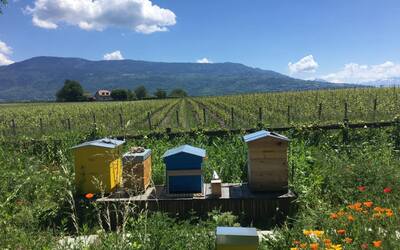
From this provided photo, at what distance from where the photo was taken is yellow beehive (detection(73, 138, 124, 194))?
6.64 metres

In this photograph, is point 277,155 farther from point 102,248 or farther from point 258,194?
point 102,248

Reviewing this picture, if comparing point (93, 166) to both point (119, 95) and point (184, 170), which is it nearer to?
point (184, 170)

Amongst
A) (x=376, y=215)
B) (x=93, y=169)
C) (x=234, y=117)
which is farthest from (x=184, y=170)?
(x=234, y=117)

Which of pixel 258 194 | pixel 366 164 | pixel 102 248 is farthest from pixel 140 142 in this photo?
pixel 102 248

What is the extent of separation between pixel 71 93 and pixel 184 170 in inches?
4387

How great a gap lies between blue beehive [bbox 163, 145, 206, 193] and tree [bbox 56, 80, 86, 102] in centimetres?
11043

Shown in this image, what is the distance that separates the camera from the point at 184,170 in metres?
6.45

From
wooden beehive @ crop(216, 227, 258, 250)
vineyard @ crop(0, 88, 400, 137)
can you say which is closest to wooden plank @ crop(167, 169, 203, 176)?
vineyard @ crop(0, 88, 400, 137)

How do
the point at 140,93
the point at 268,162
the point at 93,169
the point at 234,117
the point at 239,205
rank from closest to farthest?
the point at 239,205
the point at 268,162
the point at 93,169
the point at 234,117
the point at 140,93

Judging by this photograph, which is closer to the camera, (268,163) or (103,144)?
(268,163)

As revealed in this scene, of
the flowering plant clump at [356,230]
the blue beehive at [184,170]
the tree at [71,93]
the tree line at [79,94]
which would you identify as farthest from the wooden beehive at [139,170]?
the tree at [71,93]

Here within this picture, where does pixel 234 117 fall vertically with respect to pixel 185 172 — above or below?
below

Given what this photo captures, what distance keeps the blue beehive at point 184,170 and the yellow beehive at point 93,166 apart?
37.3 inches

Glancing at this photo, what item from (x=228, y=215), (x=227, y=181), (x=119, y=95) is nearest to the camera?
(x=228, y=215)
